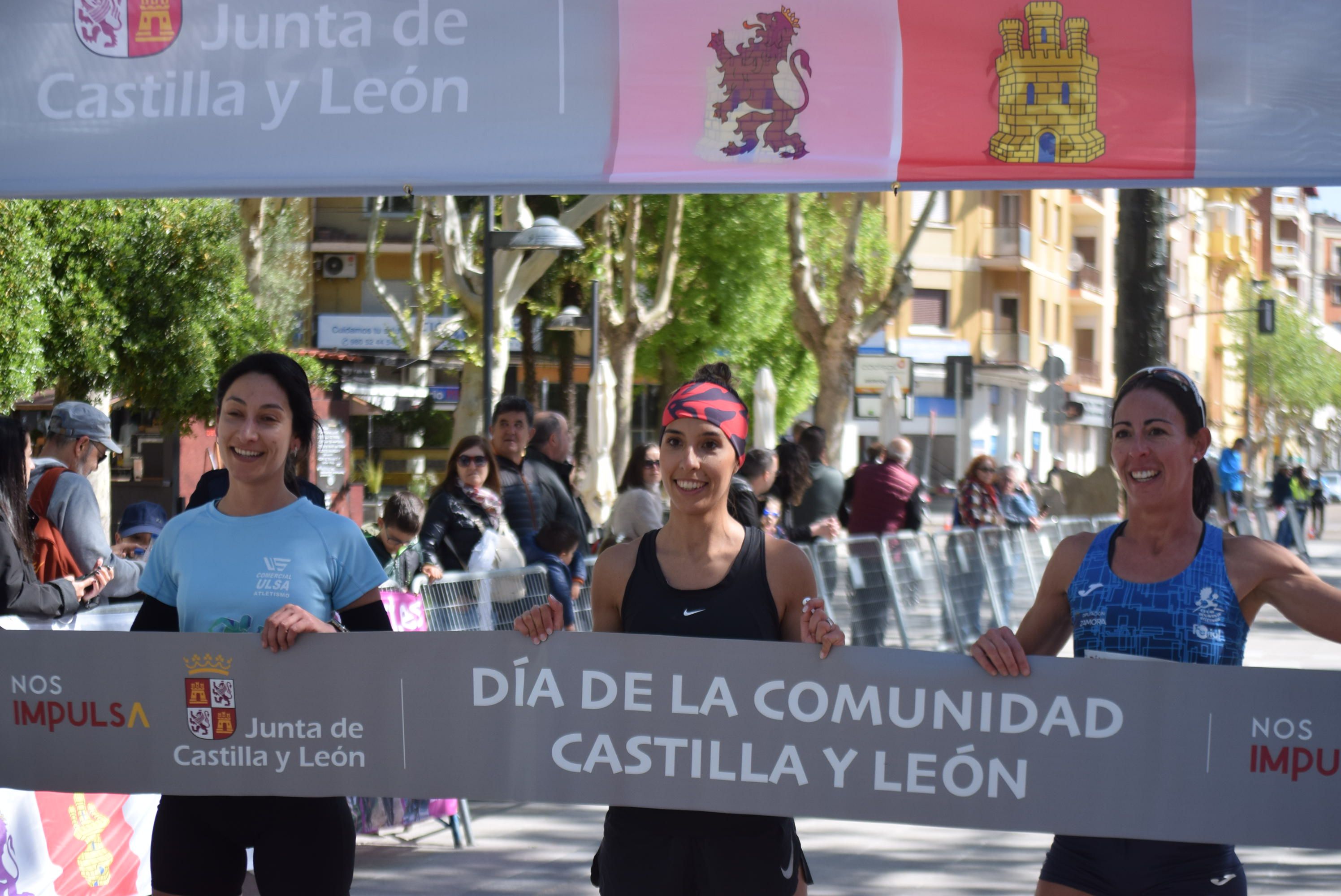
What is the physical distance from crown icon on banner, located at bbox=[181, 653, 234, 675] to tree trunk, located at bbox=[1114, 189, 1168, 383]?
274 inches

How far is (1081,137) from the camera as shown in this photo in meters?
3.70

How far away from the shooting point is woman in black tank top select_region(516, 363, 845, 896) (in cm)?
346

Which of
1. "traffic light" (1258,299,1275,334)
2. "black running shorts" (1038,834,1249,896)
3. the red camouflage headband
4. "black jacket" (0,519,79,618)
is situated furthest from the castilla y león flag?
"traffic light" (1258,299,1275,334)

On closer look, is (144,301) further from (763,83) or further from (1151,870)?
(1151,870)

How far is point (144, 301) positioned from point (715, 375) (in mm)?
14095

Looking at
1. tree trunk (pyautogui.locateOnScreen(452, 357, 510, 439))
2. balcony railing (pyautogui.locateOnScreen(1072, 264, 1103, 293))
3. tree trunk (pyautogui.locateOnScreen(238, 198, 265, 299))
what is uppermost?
balcony railing (pyautogui.locateOnScreen(1072, 264, 1103, 293))

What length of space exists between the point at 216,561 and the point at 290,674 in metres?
0.38

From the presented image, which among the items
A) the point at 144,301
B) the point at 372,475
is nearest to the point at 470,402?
the point at 144,301

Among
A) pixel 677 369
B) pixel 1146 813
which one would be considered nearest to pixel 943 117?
pixel 1146 813

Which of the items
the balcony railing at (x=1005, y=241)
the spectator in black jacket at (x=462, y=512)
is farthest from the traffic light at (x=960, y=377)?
the balcony railing at (x=1005, y=241)

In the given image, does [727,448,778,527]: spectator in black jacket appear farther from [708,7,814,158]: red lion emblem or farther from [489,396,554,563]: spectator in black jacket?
[708,7,814,158]: red lion emblem

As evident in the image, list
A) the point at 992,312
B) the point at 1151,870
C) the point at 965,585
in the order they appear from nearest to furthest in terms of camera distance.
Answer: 1. the point at 1151,870
2. the point at 965,585
3. the point at 992,312

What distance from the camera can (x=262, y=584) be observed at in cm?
364

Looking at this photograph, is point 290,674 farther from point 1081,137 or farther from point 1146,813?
point 1081,137
